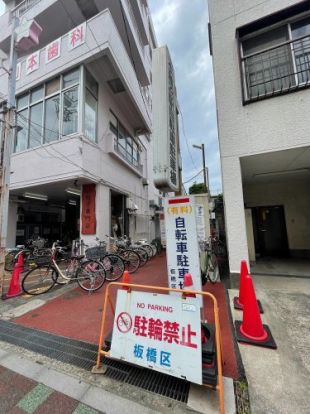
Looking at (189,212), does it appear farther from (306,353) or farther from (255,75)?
(255,75)

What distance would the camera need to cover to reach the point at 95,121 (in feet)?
27.8

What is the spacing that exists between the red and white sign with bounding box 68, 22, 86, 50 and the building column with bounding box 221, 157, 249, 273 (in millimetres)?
7497

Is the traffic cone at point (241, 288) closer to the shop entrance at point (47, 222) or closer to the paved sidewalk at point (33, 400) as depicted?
the paved sidewalk at point (33, 400)

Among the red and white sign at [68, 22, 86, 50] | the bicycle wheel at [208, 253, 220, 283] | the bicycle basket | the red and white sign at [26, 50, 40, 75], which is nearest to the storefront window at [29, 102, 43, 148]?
the red and white sign at [26, 50, 40, 75]

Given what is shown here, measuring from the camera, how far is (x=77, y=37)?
7.77 metres

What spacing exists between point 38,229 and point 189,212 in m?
11.2

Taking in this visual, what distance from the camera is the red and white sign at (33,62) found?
8.60 meters

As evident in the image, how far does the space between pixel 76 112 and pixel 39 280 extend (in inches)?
239

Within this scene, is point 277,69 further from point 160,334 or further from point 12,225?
point 12,225

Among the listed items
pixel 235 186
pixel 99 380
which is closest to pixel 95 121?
pixel 235 186

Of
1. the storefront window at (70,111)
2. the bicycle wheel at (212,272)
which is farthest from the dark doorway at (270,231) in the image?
the storefront window at (70,111)

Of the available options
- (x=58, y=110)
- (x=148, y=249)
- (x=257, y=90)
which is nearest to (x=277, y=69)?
(x=257, y=90)

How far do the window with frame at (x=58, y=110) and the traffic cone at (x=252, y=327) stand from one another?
290 inches

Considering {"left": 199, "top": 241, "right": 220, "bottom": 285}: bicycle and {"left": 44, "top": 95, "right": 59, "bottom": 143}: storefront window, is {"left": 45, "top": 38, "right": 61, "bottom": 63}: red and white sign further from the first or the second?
{"left": 199, "top": 241, "right": 220, "bottom": 285}: bicycle
